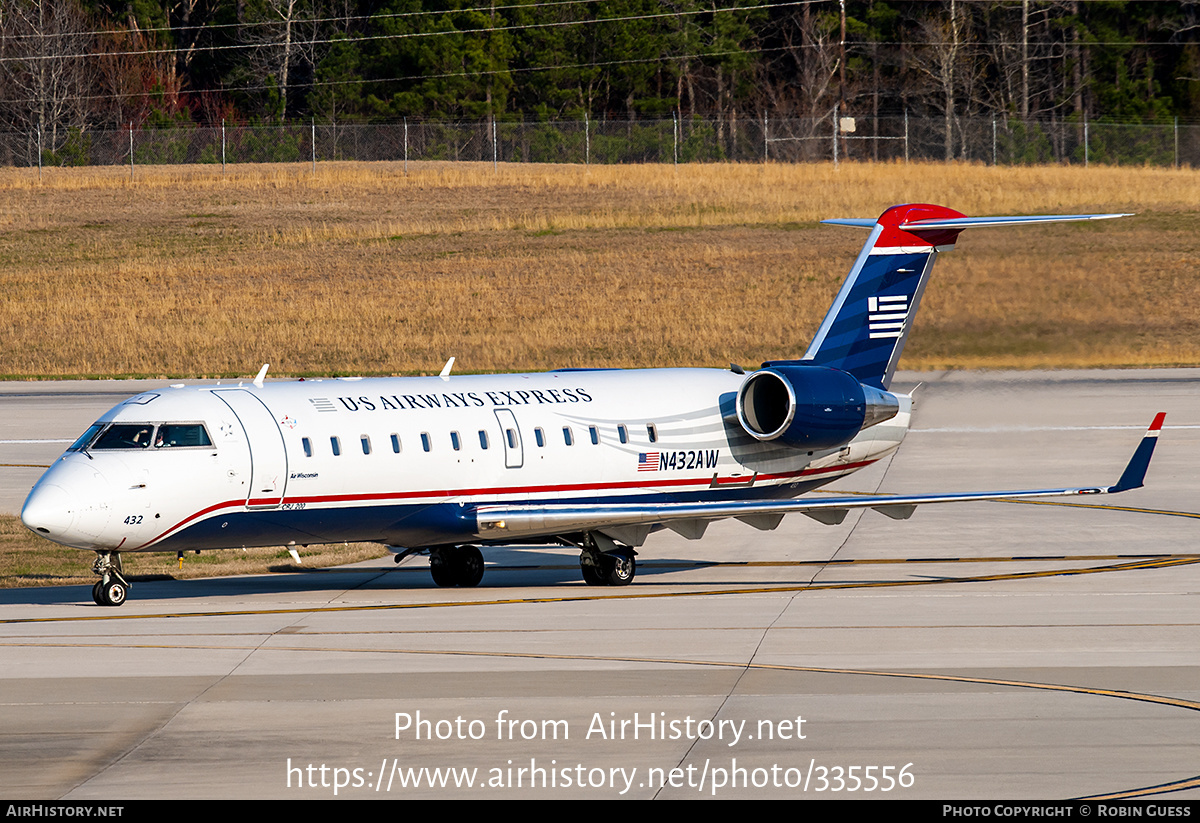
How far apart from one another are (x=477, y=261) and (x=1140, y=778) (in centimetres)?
6811

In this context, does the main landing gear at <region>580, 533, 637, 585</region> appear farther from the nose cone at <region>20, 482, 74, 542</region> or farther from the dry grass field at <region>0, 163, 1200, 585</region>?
the dry grass field at <region>0, 163, 1200, 585</region>

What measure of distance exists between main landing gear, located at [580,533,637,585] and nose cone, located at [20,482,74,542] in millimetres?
8072

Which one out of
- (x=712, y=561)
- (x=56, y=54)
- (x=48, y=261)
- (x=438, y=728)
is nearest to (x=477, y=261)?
(x=48, y=261)

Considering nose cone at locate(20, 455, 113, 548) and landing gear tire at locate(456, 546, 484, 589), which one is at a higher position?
nose cone at locate(20, 455, 113, 548)

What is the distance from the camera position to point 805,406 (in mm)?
26562

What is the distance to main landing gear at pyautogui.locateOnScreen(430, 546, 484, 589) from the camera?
1029 inches

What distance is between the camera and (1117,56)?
111688 millimetres

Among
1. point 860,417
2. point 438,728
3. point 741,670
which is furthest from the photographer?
point 860,417

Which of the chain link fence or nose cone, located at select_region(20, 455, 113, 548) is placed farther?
the chain link fence

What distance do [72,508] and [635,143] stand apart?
75879 mm

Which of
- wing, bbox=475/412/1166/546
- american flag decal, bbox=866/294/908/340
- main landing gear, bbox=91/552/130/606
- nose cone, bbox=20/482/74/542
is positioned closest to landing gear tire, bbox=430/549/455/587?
wing, bbox=475/412/1166/546

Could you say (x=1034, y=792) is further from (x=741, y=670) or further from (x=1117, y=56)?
(x=1117, y=56)

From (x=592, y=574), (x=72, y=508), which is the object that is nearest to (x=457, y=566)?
(x=592, y=574)

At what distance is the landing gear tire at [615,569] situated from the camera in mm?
25734
